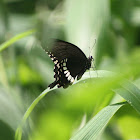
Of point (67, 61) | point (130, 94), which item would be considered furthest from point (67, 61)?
point (130, 94)

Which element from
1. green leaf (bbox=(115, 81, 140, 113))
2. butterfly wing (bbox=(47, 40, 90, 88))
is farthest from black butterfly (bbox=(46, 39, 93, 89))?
green leaf (bbox=(115, 81, 140, 113))

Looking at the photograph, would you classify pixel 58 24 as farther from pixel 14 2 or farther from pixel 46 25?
pixel 14 2

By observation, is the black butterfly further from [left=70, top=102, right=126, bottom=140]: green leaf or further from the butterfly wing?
[left=70, top=102, right=126, bottom=140]: green leaf

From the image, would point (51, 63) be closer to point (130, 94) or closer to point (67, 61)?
point (67, 61)

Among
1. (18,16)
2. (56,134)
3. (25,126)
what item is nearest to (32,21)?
(18,16)

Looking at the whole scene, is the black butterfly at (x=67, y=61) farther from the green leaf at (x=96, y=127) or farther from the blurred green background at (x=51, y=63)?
the green leaf at (x=96, y=127)

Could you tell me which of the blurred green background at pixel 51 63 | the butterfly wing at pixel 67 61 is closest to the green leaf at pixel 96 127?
the blurred green background at pixel 51 63
